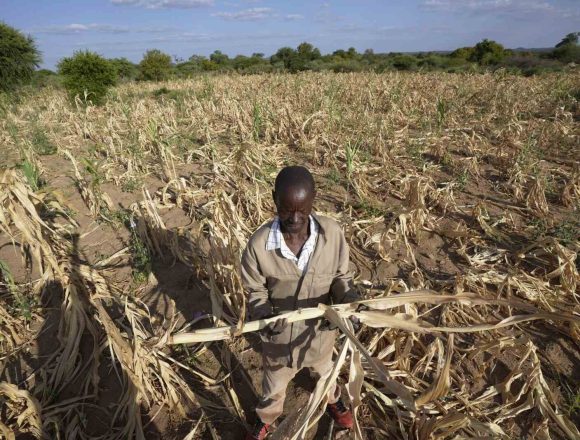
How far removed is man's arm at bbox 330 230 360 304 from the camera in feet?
5.85

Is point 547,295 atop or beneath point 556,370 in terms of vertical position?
atop

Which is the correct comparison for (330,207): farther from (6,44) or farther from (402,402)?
(6,44)

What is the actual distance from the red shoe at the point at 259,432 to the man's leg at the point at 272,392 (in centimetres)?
5

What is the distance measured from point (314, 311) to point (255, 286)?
44cm

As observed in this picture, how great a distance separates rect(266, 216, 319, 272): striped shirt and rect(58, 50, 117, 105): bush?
12.3m

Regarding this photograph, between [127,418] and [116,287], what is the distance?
1354mm

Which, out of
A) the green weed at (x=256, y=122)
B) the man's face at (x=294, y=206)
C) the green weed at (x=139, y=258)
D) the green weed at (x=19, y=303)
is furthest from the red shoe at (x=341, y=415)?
the green weed at (x=256, y=122)

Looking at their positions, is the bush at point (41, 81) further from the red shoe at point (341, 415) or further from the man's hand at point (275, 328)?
the red shoe at point (341, 415)

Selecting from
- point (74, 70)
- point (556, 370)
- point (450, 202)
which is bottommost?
point (556, 370)

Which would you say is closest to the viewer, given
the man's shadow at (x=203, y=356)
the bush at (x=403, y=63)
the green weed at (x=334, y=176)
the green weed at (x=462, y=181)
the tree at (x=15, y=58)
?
the man's shadow at (x=203, y=356)

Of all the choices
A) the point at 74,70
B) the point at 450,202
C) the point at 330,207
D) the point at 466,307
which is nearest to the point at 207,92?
the point at 74,70

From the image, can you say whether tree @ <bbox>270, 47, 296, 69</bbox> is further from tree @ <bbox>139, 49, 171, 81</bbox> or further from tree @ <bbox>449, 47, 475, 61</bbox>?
tree @ <bbox>449, 47, 475, 61</bbox>

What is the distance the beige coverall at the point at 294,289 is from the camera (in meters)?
1.74

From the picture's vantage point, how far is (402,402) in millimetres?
2232
